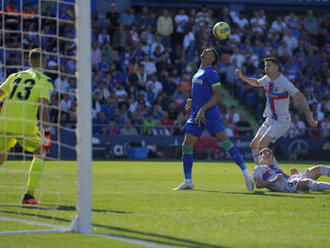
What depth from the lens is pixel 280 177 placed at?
11.6m

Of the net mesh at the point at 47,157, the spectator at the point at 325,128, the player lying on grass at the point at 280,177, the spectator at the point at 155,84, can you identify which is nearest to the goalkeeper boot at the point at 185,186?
the player lying on grass at the point at 280,177

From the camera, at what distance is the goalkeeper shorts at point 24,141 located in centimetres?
991

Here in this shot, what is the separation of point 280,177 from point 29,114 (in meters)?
4.11

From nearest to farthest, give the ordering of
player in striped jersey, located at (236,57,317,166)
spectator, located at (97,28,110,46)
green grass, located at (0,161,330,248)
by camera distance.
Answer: green grass, located at (0,161,330,248)
player in striped jersey, located at (236,57,317,166)
spectator, located at (97,28,110,46)

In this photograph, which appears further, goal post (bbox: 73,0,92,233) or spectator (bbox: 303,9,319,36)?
spectator (bbox: 303,9,319,36)

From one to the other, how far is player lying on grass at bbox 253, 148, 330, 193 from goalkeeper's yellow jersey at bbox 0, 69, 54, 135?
12.3 feet

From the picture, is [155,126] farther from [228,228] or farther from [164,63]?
[228,228]

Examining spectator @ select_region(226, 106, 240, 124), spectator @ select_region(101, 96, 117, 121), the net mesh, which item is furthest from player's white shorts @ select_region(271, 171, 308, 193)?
spectator @ select_region(226, 106, 240, 124)

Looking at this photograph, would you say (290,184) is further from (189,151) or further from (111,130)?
(111,130)

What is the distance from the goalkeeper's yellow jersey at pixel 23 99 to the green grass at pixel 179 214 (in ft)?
3.43

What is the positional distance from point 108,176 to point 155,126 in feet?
33.8

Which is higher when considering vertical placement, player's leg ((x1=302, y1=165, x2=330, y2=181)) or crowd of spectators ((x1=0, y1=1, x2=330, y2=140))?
crowd of spectators ((x1=0, y1=1, x2=330, y2=140))

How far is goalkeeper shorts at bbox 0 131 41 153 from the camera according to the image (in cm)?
991

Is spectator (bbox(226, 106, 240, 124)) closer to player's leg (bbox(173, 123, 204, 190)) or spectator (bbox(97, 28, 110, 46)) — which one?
spectator (bbox(97, 28, 110, 46))
